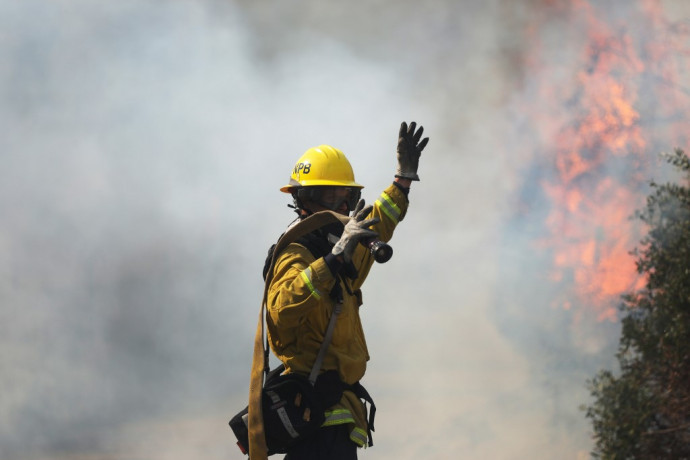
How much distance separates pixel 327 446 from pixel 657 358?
920 cm

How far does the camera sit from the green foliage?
13617mm

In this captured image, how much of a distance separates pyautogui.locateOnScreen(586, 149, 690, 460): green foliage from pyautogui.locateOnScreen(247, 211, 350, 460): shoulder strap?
8.97m

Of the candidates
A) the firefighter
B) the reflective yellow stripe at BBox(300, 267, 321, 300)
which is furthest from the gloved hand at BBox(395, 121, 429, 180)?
the reflective yellow stripe at BBox(300, 267, 321, 300)

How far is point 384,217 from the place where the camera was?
→ 23.6 feet

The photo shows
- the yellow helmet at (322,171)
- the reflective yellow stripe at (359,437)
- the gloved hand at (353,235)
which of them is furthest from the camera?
the yellow helmet at (322,171)

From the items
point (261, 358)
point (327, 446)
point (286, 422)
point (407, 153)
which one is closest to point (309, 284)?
point (261, 358)

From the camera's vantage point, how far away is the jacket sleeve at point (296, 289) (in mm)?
5871

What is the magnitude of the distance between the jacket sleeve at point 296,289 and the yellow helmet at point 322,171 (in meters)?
0.96

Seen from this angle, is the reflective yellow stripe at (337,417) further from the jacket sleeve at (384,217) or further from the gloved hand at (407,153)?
the gloved hand at (407,153)

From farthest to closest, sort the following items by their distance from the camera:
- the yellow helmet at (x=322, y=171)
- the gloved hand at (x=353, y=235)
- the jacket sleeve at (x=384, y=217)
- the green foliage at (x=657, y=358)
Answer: the green foliage at (x=657, y=358)
the yellow helmet at (x=322, y=171)
the jacket sleeve at (x=384, y=217)
the gloved hand at (x=353, y=235)

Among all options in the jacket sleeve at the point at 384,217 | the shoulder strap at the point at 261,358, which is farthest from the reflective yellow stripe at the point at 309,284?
the jacket sleeve at the point at 384,217

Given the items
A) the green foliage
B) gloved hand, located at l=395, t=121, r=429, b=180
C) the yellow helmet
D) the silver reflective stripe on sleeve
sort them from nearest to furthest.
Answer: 1. the silver reflective stripe on sleeve
2. the yellow helmet
3. gloved hand, located at l=395, t=121, r=429, b=180
4. the green foliage

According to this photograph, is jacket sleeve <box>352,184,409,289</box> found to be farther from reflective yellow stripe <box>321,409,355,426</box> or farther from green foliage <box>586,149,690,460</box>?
green foliage <box>586,149,690,460</box>

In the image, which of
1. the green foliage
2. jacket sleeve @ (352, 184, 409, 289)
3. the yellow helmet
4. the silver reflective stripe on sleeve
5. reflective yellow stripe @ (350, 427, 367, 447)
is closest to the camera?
the silver reflective stripe on sleeve
